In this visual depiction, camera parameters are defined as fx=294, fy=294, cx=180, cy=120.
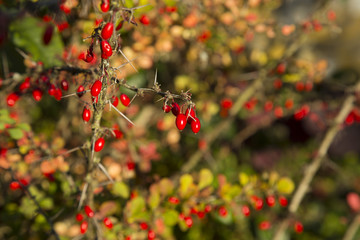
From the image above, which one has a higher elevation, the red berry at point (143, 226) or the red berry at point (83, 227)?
the red berry at point (83, 227)

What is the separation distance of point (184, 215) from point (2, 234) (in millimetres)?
1563

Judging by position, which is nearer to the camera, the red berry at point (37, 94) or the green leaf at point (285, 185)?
the red berry at point (37, 94)

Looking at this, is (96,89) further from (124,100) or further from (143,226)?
(143,226)

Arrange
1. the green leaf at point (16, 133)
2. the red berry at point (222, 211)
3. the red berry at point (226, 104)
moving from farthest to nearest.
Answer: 1. the red berry at point (226, 104)
2. the red berry at point (222, 211)
3. the green leaf at point (16, 133)

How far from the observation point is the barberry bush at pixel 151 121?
136 cm

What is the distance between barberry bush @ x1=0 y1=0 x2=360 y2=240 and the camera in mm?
1361

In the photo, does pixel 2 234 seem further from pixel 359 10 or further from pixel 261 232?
pixel 359 10

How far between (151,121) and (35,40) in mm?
1923

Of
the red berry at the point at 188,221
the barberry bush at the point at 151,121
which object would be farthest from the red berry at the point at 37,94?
the red berry at the point at 188,221

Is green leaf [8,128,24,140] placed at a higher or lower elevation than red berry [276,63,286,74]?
higher

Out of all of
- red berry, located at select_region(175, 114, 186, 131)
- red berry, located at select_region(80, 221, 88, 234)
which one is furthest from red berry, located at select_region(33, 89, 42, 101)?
red berry, located at select_region(175, 114, 186, 131)

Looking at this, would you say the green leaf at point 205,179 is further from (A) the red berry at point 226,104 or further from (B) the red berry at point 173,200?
(A) the red berry at point 226,104

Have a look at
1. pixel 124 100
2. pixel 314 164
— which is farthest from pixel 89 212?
→ pixel 314 164

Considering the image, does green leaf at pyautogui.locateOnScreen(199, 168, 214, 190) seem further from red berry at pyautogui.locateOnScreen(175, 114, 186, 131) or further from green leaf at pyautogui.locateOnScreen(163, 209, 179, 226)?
red berry at pyautogui.locateOnScreen(175, 114, 186, 131)
